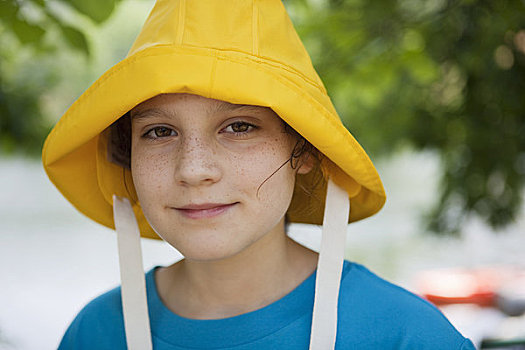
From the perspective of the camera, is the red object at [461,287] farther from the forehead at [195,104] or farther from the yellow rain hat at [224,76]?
the forehead at [195,104]

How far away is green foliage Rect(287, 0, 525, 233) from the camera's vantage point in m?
2.47

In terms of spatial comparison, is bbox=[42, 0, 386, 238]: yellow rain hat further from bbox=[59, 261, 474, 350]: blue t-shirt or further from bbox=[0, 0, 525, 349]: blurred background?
bbox=[0, 0, 525, 349]: blurred background

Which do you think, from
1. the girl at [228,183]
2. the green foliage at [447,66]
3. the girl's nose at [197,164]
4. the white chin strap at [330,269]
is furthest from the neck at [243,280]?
the green foliage at [447,66]

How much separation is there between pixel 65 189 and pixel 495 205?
8.73 ft

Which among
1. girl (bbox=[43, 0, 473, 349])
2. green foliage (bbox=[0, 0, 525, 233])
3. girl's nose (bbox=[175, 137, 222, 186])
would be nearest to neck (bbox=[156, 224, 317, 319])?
girl (bbox=[43, 0, 473, 349])

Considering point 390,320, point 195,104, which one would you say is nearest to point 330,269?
point 390,320

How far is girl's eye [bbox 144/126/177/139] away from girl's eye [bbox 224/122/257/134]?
107 mm

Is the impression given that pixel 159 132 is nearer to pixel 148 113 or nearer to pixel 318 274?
pixel 148 113

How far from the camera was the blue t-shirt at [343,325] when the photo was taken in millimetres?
1099

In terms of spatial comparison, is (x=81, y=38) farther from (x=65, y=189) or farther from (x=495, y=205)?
(x=495, y=205)

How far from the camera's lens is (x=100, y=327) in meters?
1.30

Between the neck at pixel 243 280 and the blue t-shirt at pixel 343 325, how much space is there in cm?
3

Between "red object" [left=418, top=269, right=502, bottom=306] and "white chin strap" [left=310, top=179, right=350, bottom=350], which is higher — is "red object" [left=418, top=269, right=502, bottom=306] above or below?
above

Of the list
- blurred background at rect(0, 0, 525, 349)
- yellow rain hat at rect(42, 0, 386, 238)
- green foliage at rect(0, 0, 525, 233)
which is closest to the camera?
yellow rain hat at rect(42, 0, 386, 238)
